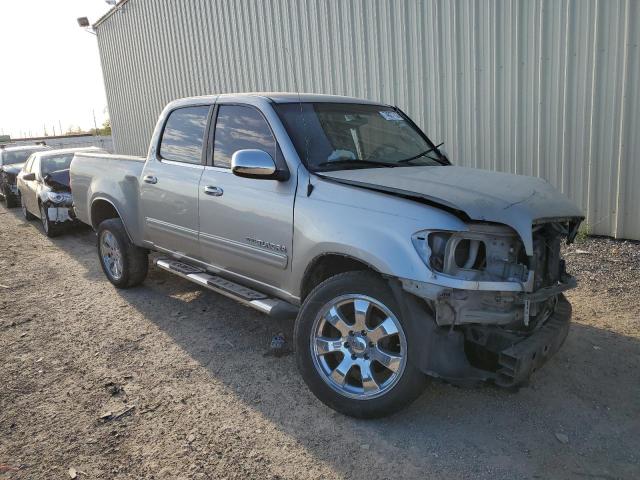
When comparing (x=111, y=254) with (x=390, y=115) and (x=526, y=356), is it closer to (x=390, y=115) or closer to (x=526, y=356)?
(x=390, y=115)

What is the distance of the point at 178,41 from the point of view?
13672mm

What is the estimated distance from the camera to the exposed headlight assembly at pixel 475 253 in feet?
9.62

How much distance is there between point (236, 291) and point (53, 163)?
8.04m

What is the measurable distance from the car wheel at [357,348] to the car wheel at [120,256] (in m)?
3.06

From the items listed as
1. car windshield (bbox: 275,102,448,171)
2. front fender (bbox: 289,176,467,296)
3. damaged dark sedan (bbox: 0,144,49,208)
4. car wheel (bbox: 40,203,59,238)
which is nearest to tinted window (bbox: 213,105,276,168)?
car windshield (bbox: 275,102,448,171)

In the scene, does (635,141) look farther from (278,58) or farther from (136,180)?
(278,58)

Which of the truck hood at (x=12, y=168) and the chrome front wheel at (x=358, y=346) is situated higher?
the truck hood at (x=12, y=168)

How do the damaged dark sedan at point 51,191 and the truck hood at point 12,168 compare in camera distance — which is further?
the truck hood at point 12,168

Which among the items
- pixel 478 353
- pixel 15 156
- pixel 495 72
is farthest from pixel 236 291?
pixel 15 156

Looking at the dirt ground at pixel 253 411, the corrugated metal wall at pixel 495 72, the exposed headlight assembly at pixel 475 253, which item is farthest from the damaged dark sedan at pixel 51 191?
the exposed headlight assembly at pixel 475 253

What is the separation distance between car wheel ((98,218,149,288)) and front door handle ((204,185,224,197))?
1.80 metres

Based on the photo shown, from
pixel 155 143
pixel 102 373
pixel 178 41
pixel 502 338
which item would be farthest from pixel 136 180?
pixel 178 41

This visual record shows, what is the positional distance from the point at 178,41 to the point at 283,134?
36.7ft

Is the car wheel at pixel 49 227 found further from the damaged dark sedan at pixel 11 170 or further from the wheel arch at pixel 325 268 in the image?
the wheel arch at pixel 325 268
